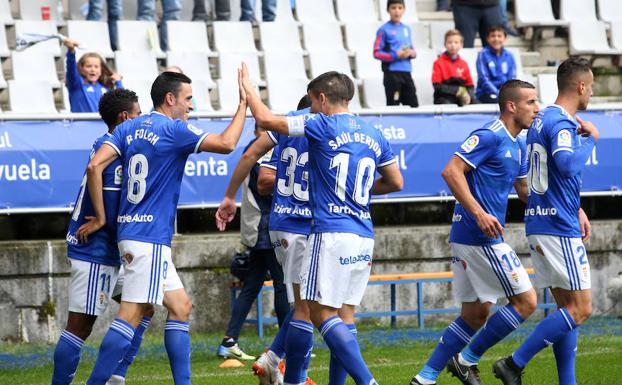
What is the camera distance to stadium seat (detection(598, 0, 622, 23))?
63.6ft

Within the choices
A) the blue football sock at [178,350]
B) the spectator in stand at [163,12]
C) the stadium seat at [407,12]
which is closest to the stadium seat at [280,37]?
the spectator in stand at [163,12]

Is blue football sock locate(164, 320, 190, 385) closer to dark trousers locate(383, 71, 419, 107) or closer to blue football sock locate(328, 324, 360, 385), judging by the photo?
blue football sock locate(328, 324, 360, 385)

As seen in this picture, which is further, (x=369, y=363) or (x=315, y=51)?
(x=315, y=51)

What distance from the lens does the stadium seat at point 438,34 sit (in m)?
18.3

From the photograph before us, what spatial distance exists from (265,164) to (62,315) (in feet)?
12.2

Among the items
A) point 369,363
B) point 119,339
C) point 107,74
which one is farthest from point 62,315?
point 119,339

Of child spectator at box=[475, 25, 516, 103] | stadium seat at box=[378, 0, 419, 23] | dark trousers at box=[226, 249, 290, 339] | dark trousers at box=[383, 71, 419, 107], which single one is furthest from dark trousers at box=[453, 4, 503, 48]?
dark trousers at box=[226, 249, 290, 339]

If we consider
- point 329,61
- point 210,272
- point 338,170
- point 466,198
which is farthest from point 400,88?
point 338,170

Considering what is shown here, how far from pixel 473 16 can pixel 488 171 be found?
30.3ft

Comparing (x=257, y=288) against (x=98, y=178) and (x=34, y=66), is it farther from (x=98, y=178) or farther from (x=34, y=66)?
(x=34, y=66)

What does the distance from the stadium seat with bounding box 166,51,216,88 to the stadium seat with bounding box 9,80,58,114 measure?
6.26ft

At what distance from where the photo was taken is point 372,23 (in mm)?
17969

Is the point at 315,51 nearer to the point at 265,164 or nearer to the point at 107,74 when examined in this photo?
the point at 107,74

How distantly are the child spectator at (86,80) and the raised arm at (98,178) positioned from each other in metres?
4.86
